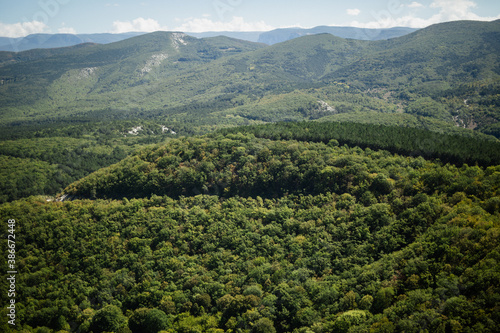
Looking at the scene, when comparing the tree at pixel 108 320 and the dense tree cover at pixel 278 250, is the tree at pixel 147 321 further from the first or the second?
the tree at pixel 108 320

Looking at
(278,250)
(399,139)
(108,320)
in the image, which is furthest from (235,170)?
(108,320)

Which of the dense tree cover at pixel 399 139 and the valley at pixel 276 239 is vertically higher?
the dense tree cover at pixel 399 139

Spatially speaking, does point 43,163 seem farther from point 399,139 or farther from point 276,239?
point 399,139

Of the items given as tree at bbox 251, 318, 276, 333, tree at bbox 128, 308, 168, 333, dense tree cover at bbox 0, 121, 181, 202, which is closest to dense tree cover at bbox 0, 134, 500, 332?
tree at bbox 128, 308, 168, 333

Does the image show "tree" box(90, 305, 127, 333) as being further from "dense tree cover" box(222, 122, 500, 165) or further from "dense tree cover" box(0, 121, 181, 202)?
"dense tree cover" box(0, 121, 181, 202)

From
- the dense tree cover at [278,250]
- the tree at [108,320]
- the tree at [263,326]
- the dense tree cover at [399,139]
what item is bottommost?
the tree at [108,320]

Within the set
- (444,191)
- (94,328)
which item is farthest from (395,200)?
(94,328)

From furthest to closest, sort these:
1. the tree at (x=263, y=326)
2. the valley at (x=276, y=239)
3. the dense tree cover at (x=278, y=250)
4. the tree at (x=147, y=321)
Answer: the tree at (x=147, y=321) → the tree at (x=263, y=326) → the valley at (x=276, y=239) → the dense tree cover at (x=278, y=250)

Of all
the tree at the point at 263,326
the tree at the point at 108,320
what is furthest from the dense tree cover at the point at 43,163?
the tree at the point at 263,326
